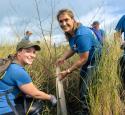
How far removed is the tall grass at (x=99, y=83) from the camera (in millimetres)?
5766

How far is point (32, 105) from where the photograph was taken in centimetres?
539

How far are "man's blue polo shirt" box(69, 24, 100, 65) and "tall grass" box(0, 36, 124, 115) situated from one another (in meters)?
0.17

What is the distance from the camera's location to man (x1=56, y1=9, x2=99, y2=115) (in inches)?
230

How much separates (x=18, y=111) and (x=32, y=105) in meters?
0.24

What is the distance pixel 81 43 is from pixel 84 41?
47 mm

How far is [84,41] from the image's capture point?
5812 mm

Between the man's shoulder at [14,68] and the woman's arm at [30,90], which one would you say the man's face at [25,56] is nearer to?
the man's shoulder at [14,68]

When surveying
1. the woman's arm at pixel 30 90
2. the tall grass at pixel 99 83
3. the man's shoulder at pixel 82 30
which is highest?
the man's shoulder at pixel 82 30

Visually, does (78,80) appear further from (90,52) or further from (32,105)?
(32,105)

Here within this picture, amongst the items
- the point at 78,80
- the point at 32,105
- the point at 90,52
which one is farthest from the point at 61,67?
the point at 32,105

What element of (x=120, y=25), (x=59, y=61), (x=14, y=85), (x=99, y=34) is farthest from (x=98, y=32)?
(x=14, y=85)

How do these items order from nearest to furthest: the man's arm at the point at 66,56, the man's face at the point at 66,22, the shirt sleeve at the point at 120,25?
the man's face at the point at 66,22 → the man's arm at the point at 66,56 → the shirt sleeve at the point at 120,25

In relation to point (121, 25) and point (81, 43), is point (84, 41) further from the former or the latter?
point (121, 25)

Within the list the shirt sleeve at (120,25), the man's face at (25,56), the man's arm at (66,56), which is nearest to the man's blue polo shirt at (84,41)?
the man's arm at (66,56)
